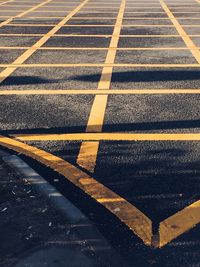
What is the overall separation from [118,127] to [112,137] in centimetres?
37

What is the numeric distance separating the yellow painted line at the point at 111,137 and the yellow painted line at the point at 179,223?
1660mm

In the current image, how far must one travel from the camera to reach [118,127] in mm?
5836

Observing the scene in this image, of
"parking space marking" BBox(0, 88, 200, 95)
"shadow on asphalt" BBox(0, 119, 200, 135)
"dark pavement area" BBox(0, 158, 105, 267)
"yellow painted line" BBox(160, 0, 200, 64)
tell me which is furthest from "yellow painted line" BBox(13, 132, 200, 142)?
"yellow painted line" BBox(160, 0, 200, 64)

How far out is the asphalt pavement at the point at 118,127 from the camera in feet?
12.1

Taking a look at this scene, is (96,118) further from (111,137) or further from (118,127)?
(111,137)

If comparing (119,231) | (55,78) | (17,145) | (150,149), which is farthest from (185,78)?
(119,231)

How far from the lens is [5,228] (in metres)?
3.59

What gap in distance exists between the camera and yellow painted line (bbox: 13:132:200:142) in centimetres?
546

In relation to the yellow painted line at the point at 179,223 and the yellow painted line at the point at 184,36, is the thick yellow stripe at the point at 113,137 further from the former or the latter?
the yellow painted line at the point at 184,36

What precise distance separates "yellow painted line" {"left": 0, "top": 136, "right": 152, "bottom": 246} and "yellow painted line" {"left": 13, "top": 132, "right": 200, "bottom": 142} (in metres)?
0.28

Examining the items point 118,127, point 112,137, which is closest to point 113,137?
point 112,137

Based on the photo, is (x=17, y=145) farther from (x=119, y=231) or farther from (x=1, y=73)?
(x=1, y=73)

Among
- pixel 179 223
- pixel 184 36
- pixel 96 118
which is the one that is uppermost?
pixel 184 36

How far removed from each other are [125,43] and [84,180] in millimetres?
7738
